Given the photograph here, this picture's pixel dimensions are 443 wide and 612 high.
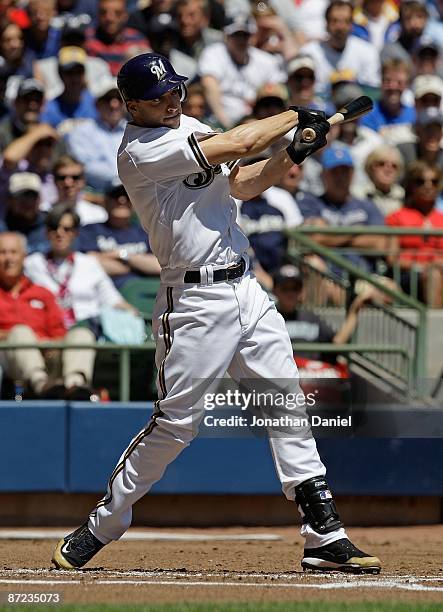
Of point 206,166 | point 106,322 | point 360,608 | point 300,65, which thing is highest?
point 300,65

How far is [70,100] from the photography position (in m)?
11.0

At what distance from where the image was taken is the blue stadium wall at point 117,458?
7.99m

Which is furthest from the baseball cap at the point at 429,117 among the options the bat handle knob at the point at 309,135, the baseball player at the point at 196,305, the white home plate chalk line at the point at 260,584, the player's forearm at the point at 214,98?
the white home plate chalk line at the point at 260,584

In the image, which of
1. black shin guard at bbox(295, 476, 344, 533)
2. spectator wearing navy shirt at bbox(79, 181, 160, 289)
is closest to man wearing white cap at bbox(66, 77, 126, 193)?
spectator wearing navy shirt at bbox(79, 181, 160, 289)

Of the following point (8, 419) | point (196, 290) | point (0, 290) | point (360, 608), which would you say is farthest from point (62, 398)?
point (360, 608)

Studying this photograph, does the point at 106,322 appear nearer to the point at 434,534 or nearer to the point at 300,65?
the point at 434,534

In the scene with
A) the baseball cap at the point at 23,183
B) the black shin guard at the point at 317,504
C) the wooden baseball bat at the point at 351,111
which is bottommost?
the black shin guard at the point at 317,504

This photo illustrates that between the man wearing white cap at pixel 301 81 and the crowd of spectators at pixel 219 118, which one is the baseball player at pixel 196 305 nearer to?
the crowd of spectators at pixel 219 118

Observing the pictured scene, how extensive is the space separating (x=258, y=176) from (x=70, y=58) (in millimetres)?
5773

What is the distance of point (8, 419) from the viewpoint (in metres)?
7.96

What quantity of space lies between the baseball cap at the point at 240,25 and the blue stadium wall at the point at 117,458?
16.1 feet

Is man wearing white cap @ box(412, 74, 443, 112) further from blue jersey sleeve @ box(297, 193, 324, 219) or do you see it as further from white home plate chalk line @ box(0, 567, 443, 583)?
white home plate chalk line @ box(0, 567, 443, 583)

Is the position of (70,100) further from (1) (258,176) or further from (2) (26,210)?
(1) (258,176)

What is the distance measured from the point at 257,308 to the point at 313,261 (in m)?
4.08
